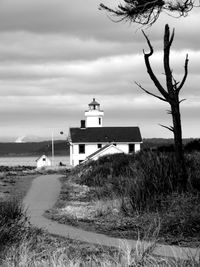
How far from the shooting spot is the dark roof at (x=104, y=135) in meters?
84.2

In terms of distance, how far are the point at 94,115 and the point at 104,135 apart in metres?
7.38

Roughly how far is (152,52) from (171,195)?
12.5 feet

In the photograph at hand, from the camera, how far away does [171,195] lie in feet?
54.0

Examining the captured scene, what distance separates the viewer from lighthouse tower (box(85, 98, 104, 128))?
9112 centimetres

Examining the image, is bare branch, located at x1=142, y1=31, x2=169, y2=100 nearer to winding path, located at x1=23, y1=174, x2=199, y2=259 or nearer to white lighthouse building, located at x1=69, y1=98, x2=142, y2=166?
winding path, located at x1=23, y1=174, x2=199, y2=259

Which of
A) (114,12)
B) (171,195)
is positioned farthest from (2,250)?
(114,12)

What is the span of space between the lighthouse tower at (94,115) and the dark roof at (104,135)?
14.4 ft

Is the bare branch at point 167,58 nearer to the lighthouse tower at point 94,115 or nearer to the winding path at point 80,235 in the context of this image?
the winding path at point 80,235

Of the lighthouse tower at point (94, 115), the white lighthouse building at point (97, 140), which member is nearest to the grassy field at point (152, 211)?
the white lighthouse building at point (97, 140)

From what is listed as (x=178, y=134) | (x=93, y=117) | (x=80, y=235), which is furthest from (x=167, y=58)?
(x=93, y=117)

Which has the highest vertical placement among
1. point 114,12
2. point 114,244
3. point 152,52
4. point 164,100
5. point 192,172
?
point 114,12

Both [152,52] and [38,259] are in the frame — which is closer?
[38,259]

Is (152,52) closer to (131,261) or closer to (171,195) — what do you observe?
(171,195)

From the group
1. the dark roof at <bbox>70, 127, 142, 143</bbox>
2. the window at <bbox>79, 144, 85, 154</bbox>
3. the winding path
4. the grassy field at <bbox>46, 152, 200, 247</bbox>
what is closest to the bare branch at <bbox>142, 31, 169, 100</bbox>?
the grassy field at <bbox>46, 152, 200, 247</bbox>
